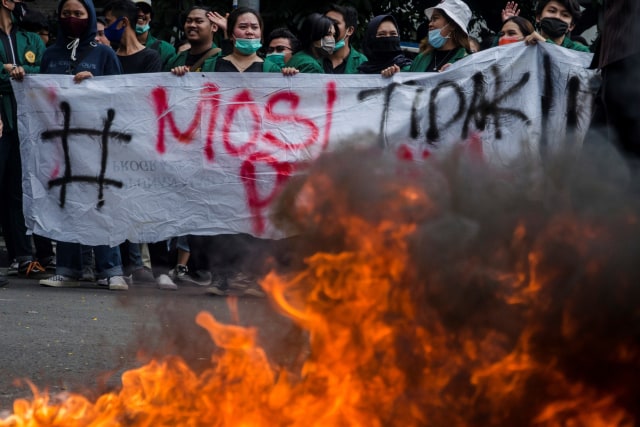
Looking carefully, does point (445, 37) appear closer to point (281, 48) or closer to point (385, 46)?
point (385, 46)

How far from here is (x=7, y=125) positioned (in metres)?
8.16

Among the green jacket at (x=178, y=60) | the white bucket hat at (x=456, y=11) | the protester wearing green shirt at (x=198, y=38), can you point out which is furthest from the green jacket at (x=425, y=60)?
the green jacket at (x=178, y=60)

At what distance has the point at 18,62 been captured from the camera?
8344 millimetres

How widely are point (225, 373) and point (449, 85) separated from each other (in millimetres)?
4399

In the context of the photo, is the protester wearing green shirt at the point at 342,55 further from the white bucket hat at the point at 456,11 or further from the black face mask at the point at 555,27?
the black face mask at the point at 555,27

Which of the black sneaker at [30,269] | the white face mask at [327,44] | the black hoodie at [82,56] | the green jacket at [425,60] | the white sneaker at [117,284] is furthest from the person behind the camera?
the black sneaker at [30,269]

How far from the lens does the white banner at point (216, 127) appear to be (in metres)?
7.34

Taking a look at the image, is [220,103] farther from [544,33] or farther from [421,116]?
[544,33]

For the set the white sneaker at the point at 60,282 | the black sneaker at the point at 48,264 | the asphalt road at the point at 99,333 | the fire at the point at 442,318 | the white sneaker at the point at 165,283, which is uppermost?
the fire at the point at 442,318

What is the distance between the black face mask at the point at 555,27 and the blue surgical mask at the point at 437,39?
27.8 inches

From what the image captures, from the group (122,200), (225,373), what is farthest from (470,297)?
(122,200)

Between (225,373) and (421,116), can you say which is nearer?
(225,373)

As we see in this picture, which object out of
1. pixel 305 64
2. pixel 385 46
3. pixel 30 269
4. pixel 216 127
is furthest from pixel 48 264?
pixel 385 46

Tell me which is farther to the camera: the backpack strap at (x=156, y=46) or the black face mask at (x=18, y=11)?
the backpack strap at (x=156, y=46)
